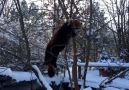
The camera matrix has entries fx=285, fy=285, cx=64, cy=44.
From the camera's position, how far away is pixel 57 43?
2.58 metres

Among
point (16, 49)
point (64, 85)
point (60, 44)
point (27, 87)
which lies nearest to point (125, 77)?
point (64, 85)

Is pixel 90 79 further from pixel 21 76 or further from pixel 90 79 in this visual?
pixel 21 76

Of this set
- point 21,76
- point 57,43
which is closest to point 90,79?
point 21,76

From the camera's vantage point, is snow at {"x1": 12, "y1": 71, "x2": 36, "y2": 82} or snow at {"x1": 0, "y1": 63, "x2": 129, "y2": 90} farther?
snow at {"x1": 12, "y1": 71, "x2": 36, "y2": 82}

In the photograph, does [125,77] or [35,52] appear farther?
[125,77]

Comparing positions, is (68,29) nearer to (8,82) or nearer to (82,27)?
(82,27)

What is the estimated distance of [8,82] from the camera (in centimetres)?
613

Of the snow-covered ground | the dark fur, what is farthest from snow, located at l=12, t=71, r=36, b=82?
the dark fur

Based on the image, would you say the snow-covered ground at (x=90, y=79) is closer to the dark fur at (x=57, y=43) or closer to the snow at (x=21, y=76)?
the snow at (x=21, y=76)

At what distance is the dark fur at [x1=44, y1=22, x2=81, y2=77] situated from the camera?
2.56m

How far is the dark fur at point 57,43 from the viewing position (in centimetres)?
256

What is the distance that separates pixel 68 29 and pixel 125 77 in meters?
4.02

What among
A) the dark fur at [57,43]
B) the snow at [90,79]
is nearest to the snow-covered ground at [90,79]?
the snow at [90,79]

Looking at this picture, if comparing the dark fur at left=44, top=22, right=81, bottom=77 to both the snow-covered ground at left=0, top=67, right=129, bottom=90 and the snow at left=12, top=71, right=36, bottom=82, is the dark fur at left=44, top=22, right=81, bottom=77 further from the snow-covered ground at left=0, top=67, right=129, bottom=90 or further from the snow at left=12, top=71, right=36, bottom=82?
the snow at left=12, top=71, right=36, bottom=82
